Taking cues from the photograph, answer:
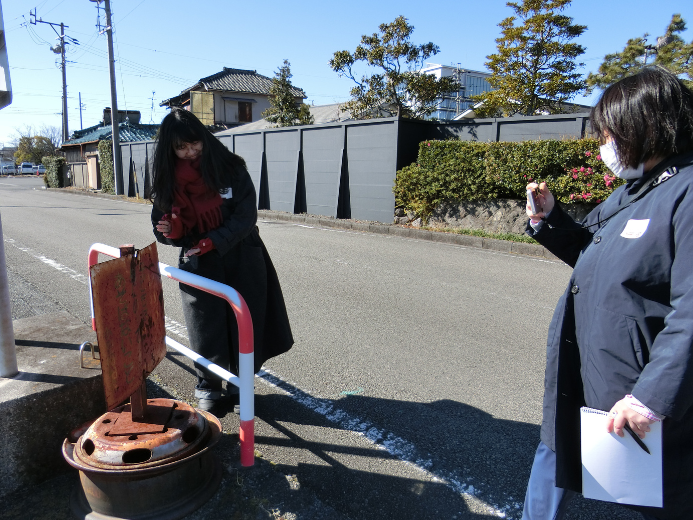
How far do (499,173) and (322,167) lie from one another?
5.53 meters

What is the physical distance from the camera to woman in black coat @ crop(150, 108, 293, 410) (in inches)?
106

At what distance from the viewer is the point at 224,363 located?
9.37 feet

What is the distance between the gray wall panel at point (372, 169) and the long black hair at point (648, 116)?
1055 centimetres

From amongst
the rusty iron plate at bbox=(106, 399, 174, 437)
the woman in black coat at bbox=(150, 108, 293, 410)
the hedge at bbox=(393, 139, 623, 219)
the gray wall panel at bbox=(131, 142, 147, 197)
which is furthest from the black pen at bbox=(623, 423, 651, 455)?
the gray wall panel at bbox=(131, 142, 147, 197)

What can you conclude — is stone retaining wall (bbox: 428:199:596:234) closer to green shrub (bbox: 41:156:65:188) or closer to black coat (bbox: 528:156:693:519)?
black coat (bbox: 528:156:693:519)

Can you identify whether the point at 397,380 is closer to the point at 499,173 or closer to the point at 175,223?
the point at 175,223

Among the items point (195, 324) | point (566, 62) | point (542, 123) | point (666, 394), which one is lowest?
point (195, 324)

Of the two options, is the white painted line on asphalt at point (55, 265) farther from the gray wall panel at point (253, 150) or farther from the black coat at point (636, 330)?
the gray wall panel at point (253, 150)

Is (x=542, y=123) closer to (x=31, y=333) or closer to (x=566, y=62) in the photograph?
(x=566, y=62)

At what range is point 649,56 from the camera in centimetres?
1742

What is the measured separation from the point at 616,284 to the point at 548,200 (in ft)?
1.83

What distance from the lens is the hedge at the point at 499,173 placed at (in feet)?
29.2

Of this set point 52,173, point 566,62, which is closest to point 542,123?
point 566,62

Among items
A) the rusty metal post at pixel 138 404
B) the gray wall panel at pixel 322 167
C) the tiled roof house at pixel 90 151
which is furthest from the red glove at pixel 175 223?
the tiled roof house at pixel 90 151
